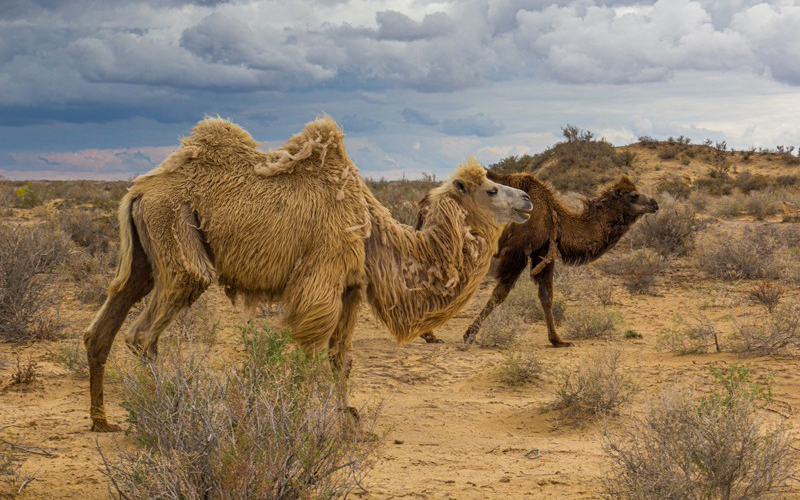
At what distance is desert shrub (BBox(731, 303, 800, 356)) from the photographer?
8500mm

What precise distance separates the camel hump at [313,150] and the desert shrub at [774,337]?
18.5ft

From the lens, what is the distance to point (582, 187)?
1236 inches

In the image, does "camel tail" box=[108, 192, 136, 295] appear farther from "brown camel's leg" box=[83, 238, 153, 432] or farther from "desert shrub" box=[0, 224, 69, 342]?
"desert shrub" box=[0, 224, 69, 342]

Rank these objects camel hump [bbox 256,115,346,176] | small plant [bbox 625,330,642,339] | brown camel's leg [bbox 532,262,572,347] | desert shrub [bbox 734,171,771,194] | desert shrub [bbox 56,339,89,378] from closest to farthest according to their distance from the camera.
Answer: camel hump [bbox 256,115,346,176], desert shrub [bbox 56,339,89,378], brown camel's leg [bbox 532,262,572,347], small plant [bbox 625,330,642,339], desert shrub [bbox 734,171,771,194]

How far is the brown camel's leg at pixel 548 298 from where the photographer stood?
980 cm

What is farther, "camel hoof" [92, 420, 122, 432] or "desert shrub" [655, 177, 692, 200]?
"desert shrub" [655, 177, 692, 200]

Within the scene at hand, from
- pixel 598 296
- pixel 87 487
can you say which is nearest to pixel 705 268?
pixel 598 296

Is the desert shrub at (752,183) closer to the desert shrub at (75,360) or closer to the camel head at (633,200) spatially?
the camel head at (633,200)

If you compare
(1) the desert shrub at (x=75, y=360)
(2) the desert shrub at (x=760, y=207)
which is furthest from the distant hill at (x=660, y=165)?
(1) the desert shrub at (x=75, y=360)

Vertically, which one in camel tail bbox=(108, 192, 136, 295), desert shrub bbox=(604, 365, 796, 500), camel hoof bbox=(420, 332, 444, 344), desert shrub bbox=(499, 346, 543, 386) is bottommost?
camel hoof bbox=(420, 332, 444, 344)

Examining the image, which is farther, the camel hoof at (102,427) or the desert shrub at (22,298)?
the desert shrub at (22,298)

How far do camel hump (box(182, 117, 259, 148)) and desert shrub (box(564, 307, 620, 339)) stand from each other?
6228mm

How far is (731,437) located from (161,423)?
3154 millimetres

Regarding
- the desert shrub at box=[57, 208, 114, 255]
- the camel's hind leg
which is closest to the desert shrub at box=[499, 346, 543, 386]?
the camel's hind leg
